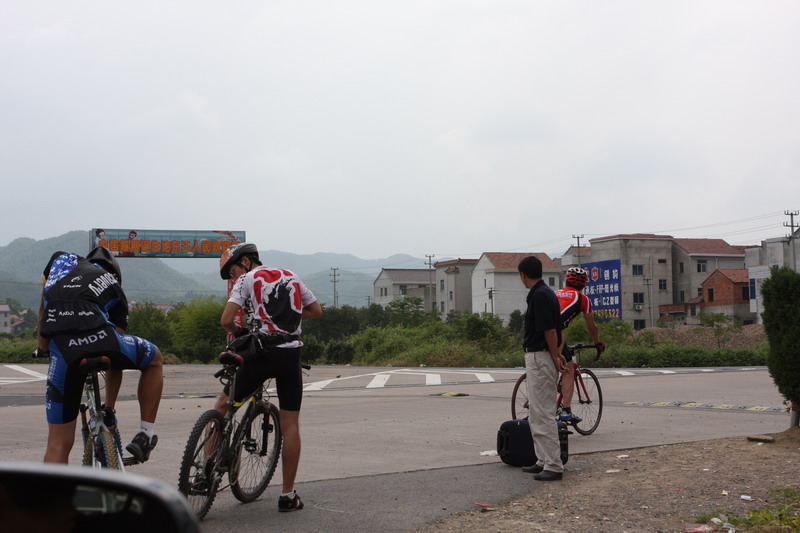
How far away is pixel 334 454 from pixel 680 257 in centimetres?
8875

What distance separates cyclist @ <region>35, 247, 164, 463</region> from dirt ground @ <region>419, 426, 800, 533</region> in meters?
2.13

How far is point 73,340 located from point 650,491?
164 inches

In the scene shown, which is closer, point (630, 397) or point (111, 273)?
point (111, 273)

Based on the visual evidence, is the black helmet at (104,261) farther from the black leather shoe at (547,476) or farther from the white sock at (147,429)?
the black leather shoe at (547,476)

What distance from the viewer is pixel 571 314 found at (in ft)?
30.6

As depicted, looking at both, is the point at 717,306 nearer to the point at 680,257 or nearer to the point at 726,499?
the point at 680,257

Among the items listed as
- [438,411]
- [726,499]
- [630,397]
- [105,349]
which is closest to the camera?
[105,349]

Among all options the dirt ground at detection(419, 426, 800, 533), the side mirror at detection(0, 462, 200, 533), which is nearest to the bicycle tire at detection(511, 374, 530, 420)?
the dirt ground at detection(419, 426, 800, 533)

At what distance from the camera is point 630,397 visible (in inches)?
599

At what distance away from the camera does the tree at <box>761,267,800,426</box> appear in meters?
8.14

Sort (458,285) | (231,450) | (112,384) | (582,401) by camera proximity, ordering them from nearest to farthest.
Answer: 1. (112,384)
2. (231,450)
3. (582,401)
4. (458,285)

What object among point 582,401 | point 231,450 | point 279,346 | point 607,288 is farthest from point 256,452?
point 607,288

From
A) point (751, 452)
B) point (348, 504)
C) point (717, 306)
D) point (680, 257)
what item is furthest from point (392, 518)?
point (680, 257)

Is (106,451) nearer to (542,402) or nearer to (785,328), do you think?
(542,402)
